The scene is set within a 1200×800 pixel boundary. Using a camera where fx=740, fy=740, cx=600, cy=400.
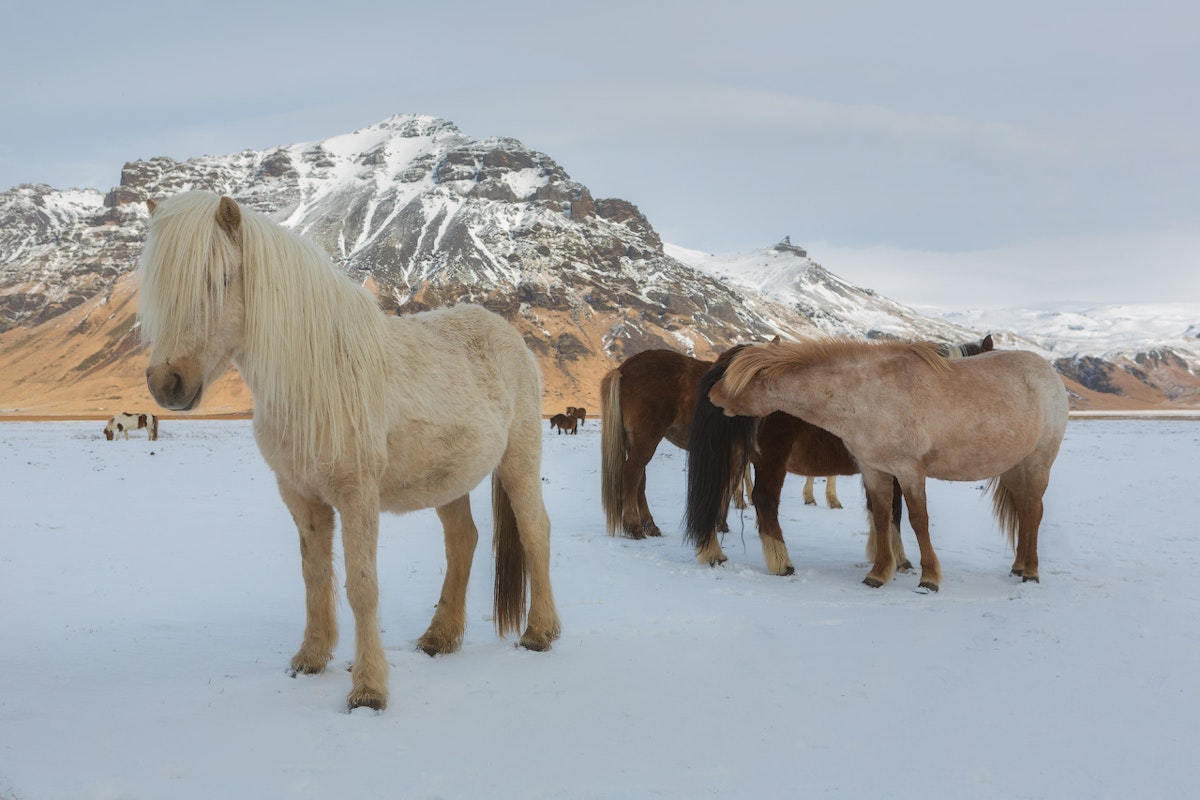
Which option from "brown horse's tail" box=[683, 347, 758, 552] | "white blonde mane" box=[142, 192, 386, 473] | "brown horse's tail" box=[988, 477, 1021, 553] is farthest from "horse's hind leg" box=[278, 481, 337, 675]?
"brown horse's tail" box=[988, 477, 1021, 553]

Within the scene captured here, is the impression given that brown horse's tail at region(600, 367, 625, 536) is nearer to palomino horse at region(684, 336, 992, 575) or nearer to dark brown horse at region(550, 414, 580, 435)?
palomino horse at region(684, 336, 992, 575)

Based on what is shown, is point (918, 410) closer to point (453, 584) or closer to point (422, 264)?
point (453, 584)

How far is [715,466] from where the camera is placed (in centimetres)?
713

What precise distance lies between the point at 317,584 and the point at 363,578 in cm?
60

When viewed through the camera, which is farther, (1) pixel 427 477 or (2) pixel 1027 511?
(2) pixel 1027 511

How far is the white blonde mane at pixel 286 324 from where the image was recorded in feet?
10.7

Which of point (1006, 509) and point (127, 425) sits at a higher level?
point (127, 425)

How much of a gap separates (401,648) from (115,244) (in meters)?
120

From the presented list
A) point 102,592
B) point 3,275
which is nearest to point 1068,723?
point 102,592

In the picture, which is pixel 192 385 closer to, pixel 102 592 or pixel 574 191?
pixel 102 592

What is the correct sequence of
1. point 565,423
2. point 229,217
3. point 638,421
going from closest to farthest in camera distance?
point 229,217, point 638,421, point 565,423

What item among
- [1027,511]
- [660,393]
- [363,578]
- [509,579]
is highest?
[660,393]

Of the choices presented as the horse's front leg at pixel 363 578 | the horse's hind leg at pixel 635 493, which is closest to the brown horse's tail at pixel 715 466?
the horse's hind leg at pixel 635 493

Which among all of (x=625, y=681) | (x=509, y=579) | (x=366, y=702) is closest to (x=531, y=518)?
(x=509, y=579)
